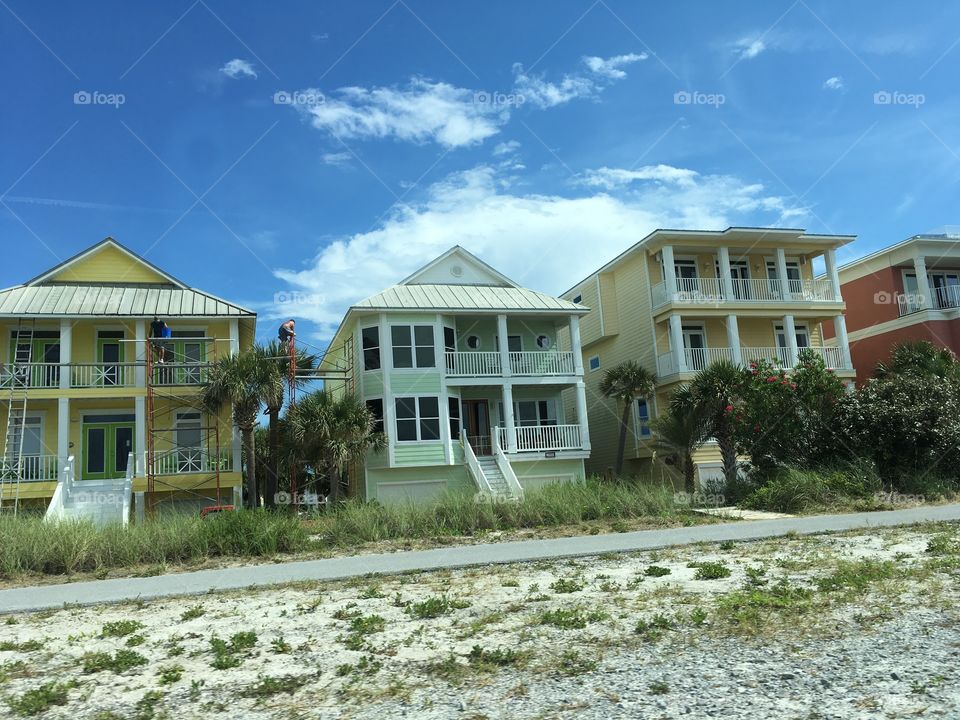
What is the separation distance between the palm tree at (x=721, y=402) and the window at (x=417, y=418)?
8.94 meters

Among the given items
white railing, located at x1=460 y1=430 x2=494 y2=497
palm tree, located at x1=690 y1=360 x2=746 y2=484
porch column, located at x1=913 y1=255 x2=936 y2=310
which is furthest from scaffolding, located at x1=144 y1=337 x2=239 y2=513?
porch column, located at x1=913 y1=255 x2=936 y2=310

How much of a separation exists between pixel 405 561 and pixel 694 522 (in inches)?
242

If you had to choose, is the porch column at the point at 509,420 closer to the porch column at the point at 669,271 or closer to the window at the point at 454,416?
the window at the point at 454,416

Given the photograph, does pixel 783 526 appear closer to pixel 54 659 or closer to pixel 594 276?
pixel 54 659

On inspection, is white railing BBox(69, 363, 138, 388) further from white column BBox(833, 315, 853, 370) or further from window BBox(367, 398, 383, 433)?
white column BBox(833, 315, 853, 370)

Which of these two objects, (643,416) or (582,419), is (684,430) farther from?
(643,416)

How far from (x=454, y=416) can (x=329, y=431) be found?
634 cm

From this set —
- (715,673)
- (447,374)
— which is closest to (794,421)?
(447,374)

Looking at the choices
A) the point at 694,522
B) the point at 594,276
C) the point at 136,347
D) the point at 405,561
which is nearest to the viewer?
the point at 405,561

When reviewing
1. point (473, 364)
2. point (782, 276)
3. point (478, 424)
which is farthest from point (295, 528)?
point (782, 276)

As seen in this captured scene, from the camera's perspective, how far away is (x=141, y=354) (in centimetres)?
2605

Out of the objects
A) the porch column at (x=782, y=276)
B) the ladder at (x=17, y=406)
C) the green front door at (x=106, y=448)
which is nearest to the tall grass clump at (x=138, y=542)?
the ladder at (x=17, y=406)

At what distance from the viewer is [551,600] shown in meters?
8.30

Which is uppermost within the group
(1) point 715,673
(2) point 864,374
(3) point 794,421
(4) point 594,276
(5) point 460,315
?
(4) point 594,276
